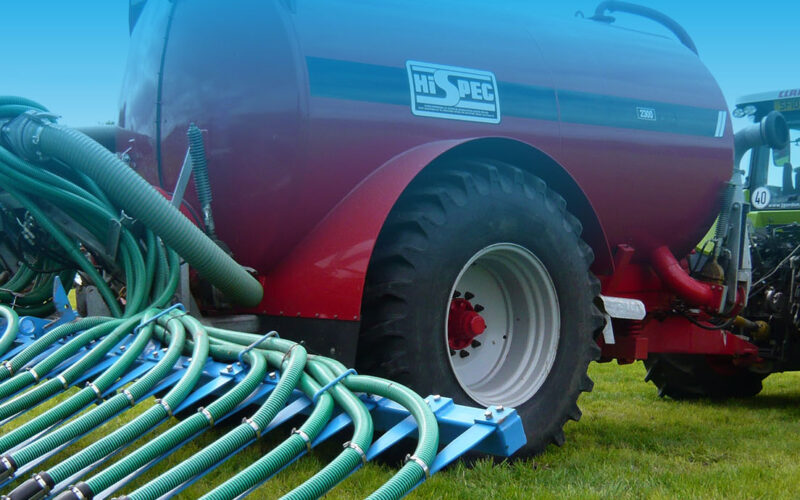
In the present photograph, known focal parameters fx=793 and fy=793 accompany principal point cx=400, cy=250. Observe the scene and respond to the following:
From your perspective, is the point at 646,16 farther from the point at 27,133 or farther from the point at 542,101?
the point at 27,133

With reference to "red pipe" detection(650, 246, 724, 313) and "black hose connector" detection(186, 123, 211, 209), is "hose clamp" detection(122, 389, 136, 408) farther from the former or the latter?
"red pipe" detection(650, 246, 724, 313)

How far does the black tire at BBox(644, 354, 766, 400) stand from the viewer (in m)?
5.30

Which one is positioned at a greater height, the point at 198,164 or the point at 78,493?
the point at 198,164

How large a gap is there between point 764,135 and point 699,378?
5.67 ft

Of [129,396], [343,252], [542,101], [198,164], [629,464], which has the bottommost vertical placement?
[629,464]

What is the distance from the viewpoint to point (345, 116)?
2.96m

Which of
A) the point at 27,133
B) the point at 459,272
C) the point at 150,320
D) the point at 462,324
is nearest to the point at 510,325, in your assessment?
the point at 462,324

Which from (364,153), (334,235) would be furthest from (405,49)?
(334,235)

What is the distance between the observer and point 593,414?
4.55 m

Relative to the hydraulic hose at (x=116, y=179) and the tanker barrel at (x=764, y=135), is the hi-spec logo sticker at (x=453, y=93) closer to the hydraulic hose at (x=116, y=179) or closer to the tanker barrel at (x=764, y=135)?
the hydraulic hose at (x=116, y=179)

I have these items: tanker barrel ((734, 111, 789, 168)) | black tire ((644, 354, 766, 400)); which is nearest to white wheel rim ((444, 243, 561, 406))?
tanker barrel ((734, 111, 789, 168))

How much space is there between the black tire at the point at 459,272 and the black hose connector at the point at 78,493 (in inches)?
50.1

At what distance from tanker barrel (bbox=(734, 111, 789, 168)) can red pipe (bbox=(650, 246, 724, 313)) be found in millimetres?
842

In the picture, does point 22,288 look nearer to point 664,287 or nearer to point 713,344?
point 664,287
